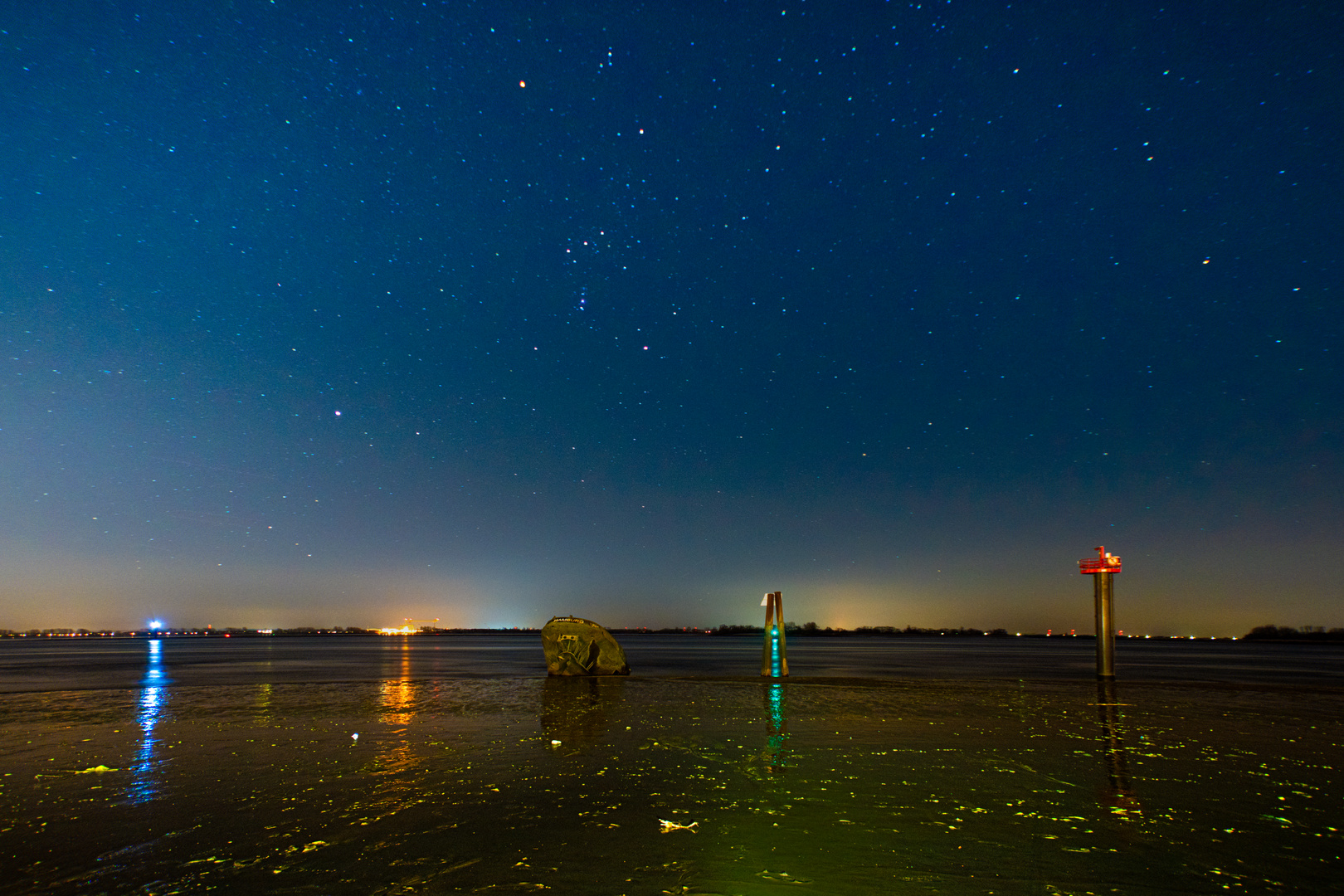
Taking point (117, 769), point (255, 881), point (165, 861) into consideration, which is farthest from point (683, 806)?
point (117, 769)

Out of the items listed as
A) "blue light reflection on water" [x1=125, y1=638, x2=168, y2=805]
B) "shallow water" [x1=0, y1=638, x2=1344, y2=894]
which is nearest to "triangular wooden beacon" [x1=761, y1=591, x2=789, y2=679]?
"shallow water" [x1=0, y1=638, x2=1344, y2=894]

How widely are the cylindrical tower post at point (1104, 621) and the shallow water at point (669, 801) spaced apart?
51.8ft

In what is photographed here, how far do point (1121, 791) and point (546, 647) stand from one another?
104 ft

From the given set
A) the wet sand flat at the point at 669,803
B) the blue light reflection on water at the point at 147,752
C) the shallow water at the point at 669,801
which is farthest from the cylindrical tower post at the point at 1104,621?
the blue light reflection on water at the point at 147,752

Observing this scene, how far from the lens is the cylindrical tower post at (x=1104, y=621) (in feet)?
123

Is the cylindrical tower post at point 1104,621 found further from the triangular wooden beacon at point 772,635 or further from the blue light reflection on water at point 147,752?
the blue light reflection on water at point 147,752

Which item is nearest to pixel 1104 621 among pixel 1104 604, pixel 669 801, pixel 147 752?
pixel 1104 604

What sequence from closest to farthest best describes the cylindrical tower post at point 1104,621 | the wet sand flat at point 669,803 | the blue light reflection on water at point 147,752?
the wet sand flat at point 669,803 → the blue light reflection on water at point 147,752 → the cylindrical tower post at point 1104,621

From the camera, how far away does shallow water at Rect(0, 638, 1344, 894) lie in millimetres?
7426

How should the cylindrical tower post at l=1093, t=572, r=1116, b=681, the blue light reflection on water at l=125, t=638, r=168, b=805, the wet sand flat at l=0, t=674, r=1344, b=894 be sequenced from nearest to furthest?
the wet sand flat at l=0, t=674, r=1344, b=894
the blue light reflection on water at l=125, t=638, r=168, b=805
the cylindrical tower post at l=1093, t=572, r=1116, b=681

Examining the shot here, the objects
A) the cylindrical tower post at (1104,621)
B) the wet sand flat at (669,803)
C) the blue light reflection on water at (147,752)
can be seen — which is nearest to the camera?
the wet sand flat at (669,803)

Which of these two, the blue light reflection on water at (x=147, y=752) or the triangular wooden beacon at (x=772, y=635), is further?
the triangular wooden beacon at (x=772, y=635)

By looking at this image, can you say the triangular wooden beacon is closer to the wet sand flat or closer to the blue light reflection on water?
the wet sand flat

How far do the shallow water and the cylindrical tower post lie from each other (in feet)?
51.8
